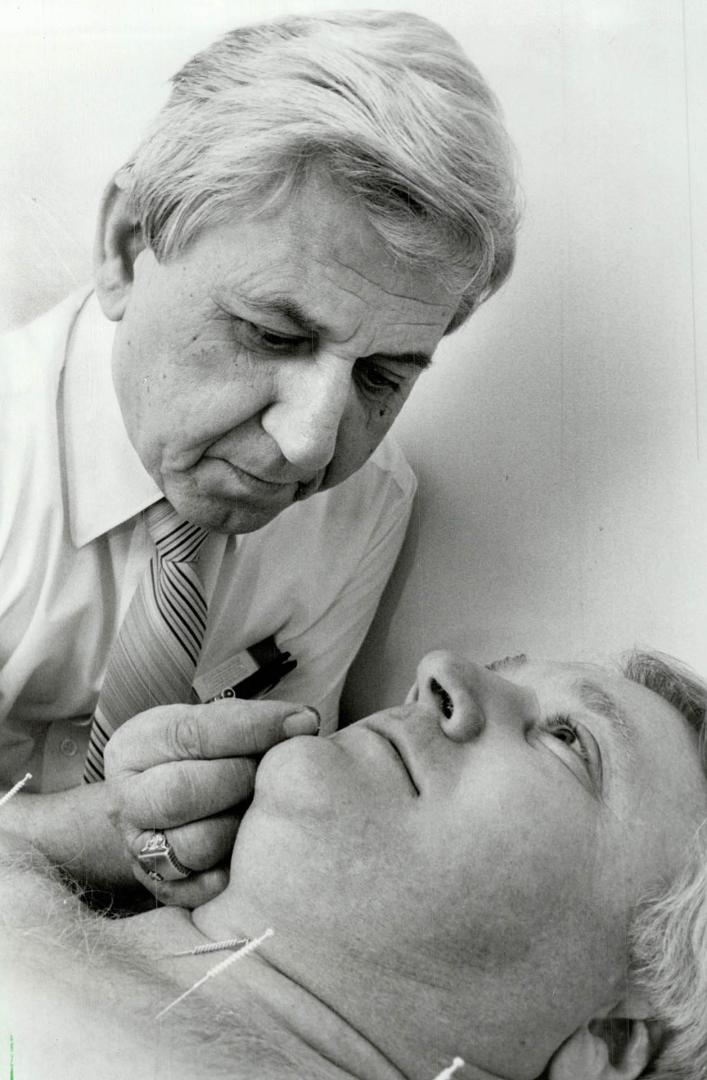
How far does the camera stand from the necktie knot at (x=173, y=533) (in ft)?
4.05

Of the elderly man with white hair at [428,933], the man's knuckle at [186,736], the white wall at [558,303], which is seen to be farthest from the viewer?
the white wall at [558,303]

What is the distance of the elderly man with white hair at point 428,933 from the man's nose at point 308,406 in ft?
0.89

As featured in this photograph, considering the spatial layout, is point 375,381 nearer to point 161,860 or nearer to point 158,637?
point 158,637

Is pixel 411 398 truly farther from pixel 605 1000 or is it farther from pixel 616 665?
pixel 605 1000

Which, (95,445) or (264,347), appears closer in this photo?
(264,347)

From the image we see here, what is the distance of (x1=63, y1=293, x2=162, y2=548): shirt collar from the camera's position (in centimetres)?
123

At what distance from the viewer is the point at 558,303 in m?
1.26

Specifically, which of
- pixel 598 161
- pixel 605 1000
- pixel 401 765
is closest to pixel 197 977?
pixel 401 765

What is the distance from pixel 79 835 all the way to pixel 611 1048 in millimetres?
538

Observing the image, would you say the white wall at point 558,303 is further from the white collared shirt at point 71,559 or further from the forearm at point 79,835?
the forearm at point 79,835

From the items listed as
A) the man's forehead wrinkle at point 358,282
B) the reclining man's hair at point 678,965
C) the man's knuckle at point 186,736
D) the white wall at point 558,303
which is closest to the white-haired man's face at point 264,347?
the man's forehead wrinkle at point 358,282

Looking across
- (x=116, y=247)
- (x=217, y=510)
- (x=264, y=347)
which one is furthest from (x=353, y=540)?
(x=116, y=247)

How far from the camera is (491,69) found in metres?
1.19

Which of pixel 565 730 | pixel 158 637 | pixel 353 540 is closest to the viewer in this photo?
pixel 565 730
